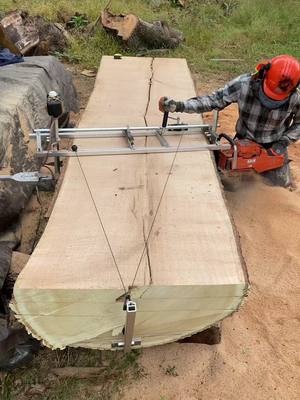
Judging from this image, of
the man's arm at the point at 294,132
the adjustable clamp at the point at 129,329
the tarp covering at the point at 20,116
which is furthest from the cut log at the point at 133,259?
the man's arm at the point at 294,132

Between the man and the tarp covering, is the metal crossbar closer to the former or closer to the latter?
the man

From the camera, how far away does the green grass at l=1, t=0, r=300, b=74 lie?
7527mm

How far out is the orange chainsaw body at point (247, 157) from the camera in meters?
3.42

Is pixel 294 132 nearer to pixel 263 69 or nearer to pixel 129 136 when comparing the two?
pixel 263 69

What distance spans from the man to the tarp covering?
1163mm

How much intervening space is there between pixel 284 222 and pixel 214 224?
147 centimetres

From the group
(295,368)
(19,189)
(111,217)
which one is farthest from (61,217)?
(295,368)

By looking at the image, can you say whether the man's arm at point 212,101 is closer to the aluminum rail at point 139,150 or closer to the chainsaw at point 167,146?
the chainsaw at point 167,146

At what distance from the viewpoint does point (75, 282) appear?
200cm

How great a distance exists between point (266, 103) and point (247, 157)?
52cm

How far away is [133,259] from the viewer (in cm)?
217

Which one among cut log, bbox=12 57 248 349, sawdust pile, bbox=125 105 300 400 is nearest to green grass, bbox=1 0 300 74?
sawdust pile, bbox=125 105 300 400

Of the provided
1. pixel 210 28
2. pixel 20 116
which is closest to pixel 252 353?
pixel 20 116

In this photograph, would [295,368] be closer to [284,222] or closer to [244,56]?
[284,222]
